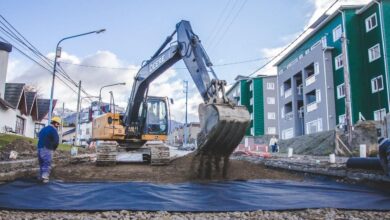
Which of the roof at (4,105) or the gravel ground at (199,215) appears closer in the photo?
the gravel ground at (199,215)

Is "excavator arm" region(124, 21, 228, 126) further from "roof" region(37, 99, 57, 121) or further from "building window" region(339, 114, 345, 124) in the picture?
"roof" region(37, 99, 57, 121)

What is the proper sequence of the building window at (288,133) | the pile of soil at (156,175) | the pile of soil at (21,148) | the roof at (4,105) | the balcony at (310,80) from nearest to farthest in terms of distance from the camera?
the pile of soil at (156,175), the pile of soil at (21,148), the roof at (4,105), the balcony at (310,80), the building window at (288,133)

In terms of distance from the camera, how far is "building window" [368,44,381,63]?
26203 mm

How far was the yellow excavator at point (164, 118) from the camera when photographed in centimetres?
801

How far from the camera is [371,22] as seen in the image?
2722 centimetres

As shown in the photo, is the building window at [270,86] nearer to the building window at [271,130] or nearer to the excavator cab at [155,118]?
the building window at [271,130]

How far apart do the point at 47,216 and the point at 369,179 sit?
23.3ft

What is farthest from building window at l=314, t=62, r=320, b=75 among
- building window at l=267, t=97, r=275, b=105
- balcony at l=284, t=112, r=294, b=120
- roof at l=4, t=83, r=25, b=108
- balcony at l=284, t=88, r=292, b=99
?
roof at l=4, t=83, r=25, b=108

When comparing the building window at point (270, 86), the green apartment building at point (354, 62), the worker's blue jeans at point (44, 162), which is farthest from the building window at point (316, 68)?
the worker's blue jeans at point (44, 162)

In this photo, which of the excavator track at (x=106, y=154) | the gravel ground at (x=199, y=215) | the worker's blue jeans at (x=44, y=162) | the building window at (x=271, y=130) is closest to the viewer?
the gravel ground at (x=199, y=215)

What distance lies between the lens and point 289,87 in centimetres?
4041

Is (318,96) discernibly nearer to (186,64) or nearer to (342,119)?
(342,119)

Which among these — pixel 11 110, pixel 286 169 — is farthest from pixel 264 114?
pixel 286 169

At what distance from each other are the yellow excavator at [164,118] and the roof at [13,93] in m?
17.5
